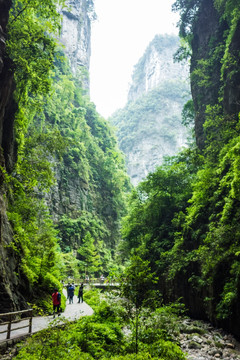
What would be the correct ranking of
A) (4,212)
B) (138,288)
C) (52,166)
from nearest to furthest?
→ (138,288), (4,212), (52,166)

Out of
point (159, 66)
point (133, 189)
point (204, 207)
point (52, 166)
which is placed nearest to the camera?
point (204, 207)

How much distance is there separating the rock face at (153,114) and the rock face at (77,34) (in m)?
37.9

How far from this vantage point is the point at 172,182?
22.5 m

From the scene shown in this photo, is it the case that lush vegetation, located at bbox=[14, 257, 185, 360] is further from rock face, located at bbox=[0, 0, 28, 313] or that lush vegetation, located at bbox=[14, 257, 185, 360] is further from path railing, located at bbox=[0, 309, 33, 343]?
rock face, located at bbox=[0, 0, 28, 313]

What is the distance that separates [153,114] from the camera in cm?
11500

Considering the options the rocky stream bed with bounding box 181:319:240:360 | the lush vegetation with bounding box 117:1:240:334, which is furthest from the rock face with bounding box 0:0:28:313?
the rocky stream bed with bounding box 181:319:240:360

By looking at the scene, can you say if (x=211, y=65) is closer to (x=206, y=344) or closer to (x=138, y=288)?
(x=206, y=344)

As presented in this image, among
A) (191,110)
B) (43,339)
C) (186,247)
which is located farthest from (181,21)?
(43,339)

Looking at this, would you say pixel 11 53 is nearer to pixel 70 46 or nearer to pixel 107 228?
pixel 107 228

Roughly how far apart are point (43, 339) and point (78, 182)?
38.3 metres

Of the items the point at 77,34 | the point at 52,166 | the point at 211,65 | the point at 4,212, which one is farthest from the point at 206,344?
the point at 77,34

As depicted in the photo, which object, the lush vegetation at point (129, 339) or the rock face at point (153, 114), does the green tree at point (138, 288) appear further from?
the rock face at point (153, 114)

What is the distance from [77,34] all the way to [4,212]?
6896 cm

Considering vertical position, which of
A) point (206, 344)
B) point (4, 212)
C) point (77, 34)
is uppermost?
point (77, 34)
